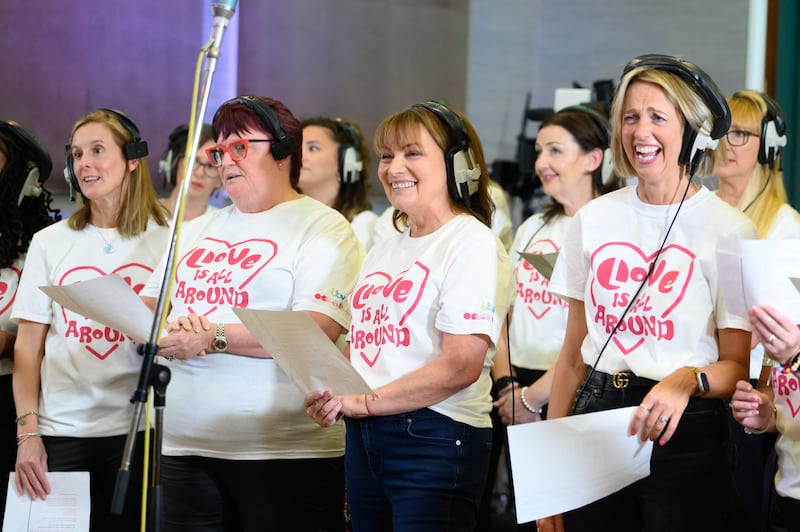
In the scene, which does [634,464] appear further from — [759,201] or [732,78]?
[732,78]

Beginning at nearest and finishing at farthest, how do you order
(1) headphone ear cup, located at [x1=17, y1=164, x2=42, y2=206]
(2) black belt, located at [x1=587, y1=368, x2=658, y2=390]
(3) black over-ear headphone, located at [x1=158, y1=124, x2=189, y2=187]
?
A: 1. (2) black belt, located at [x1=587, y1=368, x2=658, y2=390]
2. (1) headphone ear cup, located at [x1=17, y1=164, x2=42, y2=206]
3. (3) black over-ear headphone, located at [x1=158, y1=124, x2=189, y2=187]

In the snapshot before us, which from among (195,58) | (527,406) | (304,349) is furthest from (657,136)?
(195,58)

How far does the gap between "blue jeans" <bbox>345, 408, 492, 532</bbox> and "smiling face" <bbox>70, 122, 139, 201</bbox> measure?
114 centimetres

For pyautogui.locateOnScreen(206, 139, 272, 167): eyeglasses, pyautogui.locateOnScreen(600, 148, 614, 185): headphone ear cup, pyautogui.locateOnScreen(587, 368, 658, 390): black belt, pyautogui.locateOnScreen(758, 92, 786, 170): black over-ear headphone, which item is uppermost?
pyautogui.locateOnScreen(758, 92, 786, 170): black over-ear headphone

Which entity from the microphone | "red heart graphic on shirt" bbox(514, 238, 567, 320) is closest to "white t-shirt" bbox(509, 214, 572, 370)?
"red heart graphic on shirt" bbox(514, 238, 567, 320)

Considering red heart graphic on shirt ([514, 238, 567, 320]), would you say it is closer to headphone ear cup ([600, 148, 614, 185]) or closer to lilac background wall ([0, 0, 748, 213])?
headphone ear cup ([600, 148, 614, 185])

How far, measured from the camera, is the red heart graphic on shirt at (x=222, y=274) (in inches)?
96.8

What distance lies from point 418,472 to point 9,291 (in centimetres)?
165

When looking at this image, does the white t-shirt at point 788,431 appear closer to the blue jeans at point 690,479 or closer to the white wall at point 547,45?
the blue jeans at point 690,479

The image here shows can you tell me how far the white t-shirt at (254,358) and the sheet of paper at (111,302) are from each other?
0.89 feet

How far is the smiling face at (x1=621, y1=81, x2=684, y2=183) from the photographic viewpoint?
197 centimetres

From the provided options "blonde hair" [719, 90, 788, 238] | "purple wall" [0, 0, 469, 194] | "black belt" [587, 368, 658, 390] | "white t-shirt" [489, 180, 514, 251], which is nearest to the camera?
"black belt" [587, 368, 658, 390]

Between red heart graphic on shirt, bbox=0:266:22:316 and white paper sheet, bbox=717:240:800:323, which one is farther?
red heart graphic on shirt, bbox=0:266:22:316

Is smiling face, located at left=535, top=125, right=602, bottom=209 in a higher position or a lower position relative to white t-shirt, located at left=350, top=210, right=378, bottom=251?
higher
